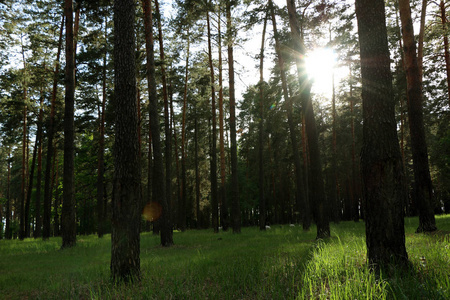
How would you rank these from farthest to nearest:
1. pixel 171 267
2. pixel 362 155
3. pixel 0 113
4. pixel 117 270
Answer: pixel 0 113 → pixel 171 267 → pixel 117 270 → pixel 362 155

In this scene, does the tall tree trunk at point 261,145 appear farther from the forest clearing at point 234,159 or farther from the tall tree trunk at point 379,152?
the tall tree trunk at point 379,152

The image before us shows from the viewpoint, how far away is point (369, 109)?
429cm

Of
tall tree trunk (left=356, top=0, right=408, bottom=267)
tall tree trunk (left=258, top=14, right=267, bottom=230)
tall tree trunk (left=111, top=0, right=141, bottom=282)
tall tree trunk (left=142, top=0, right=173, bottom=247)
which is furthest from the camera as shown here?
tall tree trunk (left=258, top=14, right=267, bottom=230)

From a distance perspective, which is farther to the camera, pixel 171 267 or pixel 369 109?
pixel 171 267

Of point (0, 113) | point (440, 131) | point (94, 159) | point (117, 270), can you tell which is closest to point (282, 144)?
point (440, 131)

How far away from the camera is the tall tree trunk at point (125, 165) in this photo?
4.93 metres

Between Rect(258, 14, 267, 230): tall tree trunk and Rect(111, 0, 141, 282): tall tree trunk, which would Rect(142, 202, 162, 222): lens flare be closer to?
Rect(111, 0, 141, 282): tall tree trunk

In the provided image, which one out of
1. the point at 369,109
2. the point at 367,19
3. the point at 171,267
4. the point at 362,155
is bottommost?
the point at 171,267

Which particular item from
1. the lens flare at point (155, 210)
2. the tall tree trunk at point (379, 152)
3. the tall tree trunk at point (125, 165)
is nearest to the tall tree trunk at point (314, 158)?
the tall tree trunk at point (379, 152)

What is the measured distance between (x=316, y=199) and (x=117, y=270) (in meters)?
6.90

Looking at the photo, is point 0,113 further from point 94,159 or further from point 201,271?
point 201,271

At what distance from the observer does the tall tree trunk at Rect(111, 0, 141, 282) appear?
4933 millimetres

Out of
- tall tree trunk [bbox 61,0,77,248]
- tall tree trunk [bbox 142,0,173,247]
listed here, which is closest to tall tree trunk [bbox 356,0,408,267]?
tall tree trunk [bbox 142,0,173,247]

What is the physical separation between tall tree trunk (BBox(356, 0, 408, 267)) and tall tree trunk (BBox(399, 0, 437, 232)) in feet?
20.0
